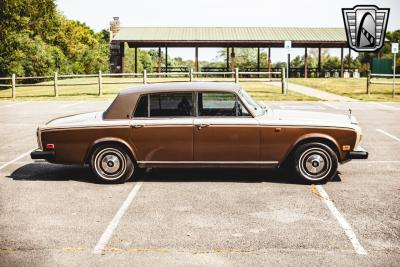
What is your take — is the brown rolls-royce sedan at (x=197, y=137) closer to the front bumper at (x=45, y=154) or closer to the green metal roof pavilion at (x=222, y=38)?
the front bumper at (x=45, y=154)

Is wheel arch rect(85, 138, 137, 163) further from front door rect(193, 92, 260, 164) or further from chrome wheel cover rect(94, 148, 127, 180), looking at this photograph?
front door rect(193, 92, 260, 164)

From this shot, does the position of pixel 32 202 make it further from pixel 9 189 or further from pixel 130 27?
pixel 130 27

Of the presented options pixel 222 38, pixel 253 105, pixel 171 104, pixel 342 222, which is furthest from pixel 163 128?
pixel 222 38

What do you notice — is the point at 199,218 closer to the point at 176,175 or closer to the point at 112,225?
the point at 112,225

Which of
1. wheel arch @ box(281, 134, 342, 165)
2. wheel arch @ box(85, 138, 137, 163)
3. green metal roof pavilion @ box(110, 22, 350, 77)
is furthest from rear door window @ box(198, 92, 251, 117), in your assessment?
green metal roof pavilion @ box(110, 22, 350, 77)

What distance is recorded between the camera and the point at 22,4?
47.4 meters

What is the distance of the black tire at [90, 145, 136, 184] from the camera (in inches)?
291

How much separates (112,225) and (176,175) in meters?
2.52

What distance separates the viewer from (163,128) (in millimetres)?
7250

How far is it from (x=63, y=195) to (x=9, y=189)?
97 centimetres

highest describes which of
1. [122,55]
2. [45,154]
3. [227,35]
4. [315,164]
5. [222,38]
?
[227,35]

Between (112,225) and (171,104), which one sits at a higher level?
(171,104)

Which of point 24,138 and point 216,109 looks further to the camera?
point 24,138

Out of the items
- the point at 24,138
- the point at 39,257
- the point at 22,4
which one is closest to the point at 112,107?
the point at 39,257
